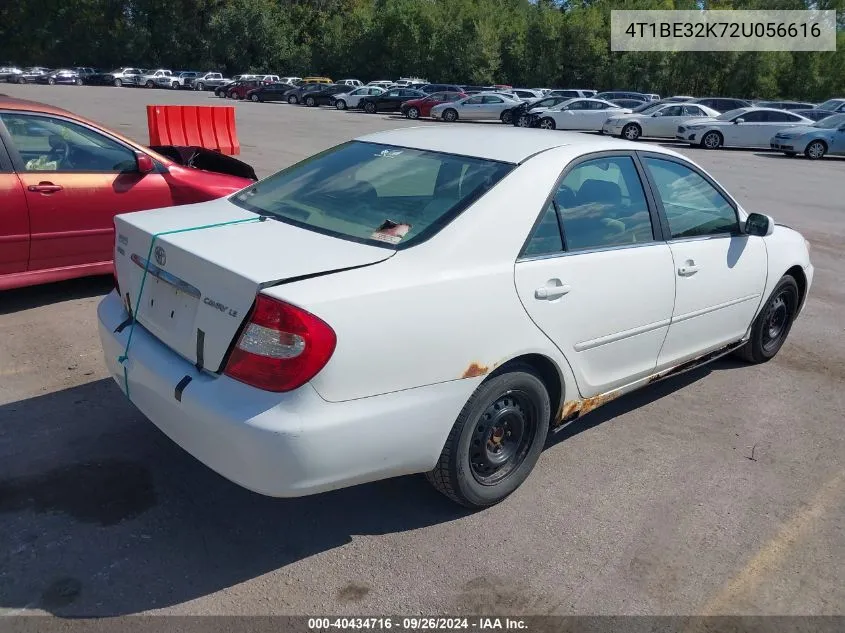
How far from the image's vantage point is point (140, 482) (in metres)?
3.65

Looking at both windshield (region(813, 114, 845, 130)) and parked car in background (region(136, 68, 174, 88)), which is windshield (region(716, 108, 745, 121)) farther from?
parked car in background (region(136, 68, 174, 88))

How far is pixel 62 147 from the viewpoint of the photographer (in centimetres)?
605

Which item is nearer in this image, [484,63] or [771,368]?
[771,368]

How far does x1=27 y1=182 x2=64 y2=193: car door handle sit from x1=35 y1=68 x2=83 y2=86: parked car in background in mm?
63068

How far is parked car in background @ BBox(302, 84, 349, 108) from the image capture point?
44812mm

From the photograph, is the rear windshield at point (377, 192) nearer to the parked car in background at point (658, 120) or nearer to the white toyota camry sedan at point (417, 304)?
the white toyota camry sedan at point (417, 304)

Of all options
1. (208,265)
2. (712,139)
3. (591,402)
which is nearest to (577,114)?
(712,139)

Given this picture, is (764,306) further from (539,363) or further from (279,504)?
(279,504)

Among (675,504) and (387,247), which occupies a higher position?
(387,247)

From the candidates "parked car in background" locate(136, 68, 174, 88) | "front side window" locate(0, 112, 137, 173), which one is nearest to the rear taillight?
"front side window" locate(0, 112, 137, 173)

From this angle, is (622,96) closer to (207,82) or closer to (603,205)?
(207,82)

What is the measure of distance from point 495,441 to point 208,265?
1.52m

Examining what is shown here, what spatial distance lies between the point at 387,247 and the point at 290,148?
16.3 meters

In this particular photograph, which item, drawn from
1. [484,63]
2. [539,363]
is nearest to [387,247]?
[539,363]
